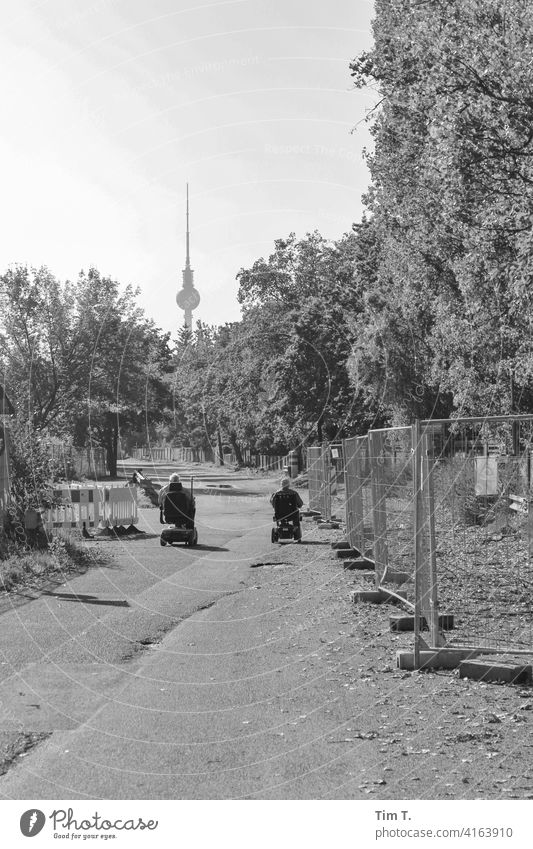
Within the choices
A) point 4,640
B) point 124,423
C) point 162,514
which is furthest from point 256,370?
point 4,640

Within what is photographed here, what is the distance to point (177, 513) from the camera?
69.7 feet

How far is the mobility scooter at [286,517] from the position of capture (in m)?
21.4

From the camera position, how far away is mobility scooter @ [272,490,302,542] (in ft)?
70.2

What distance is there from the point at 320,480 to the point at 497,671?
833 inches

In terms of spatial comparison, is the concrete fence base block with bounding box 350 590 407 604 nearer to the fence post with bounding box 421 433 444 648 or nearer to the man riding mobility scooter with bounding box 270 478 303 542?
the fence post with bounding box 421 433 444 648

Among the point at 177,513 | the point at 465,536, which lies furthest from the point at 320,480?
the point at 465,536

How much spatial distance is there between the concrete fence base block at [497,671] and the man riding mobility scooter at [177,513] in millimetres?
12794

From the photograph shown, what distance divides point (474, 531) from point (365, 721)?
2.71 metres

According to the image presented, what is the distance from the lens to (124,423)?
79.7 meters

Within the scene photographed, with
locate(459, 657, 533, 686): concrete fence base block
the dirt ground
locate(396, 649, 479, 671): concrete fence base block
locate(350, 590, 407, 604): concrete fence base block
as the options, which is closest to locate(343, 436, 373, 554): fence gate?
locate(350, 590, 407, 604): concrete fence base block

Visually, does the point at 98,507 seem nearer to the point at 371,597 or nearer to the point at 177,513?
the point at 177,513

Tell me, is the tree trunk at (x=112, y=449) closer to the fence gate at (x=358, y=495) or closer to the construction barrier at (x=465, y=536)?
the fence gate at (x=358, y=495)
